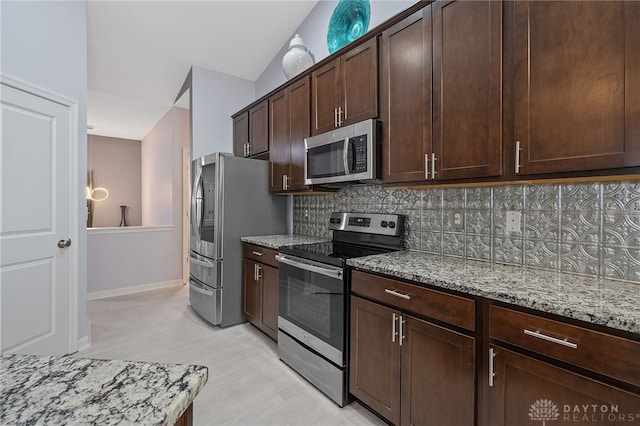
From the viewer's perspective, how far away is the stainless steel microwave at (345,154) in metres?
2.01

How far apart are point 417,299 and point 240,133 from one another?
307cm

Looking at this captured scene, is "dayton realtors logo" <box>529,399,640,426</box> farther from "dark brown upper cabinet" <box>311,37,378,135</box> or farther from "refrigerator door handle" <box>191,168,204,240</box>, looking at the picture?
"refrigerator door handle" <box>191,168,204,240</box>

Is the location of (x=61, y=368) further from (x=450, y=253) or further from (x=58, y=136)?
(x=58, y=136)

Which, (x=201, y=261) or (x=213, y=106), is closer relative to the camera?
(x=201, y=261)

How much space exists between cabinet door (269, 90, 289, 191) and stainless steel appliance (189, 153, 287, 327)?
15cm

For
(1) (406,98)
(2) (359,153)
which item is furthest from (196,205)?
(1) (406,98)

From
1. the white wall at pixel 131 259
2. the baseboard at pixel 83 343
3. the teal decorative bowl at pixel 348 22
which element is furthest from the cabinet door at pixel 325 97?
the white wall at pixel 131 259

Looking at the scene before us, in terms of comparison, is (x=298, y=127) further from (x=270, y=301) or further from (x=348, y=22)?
(x=270, y=301)

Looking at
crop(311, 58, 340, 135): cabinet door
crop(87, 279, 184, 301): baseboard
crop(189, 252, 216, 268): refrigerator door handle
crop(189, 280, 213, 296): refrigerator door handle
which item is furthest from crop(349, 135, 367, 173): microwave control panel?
crop(87, 279, 184, 301): baseboard

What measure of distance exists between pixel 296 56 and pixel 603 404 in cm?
320

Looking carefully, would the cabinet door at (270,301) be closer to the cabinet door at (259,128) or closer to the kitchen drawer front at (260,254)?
the kitchen drawer front at (260,254)

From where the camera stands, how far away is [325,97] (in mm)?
2443

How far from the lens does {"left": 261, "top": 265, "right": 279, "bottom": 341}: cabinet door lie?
259 centimetres

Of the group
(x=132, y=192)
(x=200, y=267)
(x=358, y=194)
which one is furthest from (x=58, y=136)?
(x=132, y=192)
